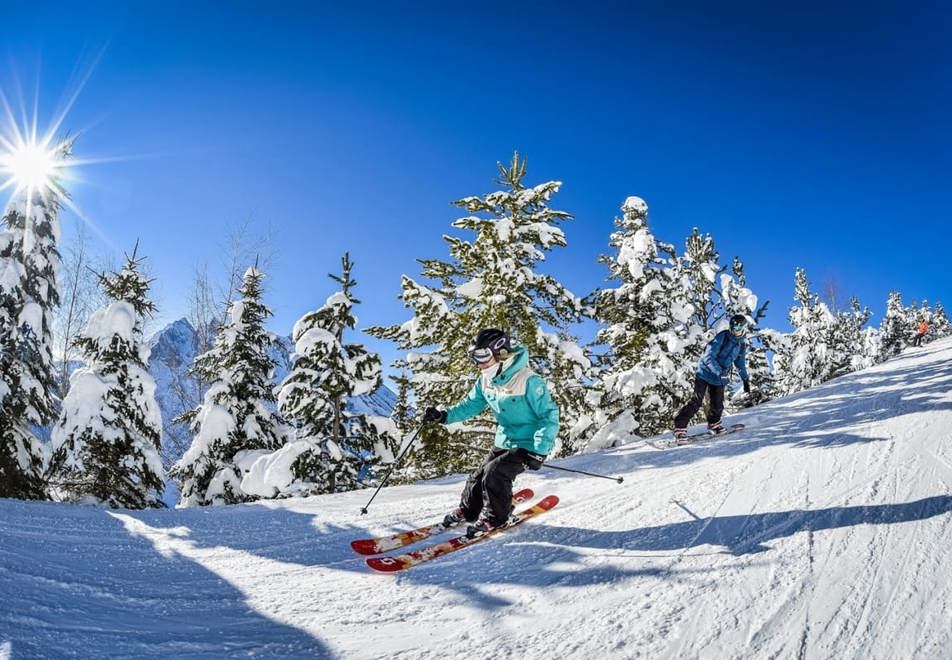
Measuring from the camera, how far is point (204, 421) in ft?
46.1

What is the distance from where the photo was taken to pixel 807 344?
35.0 metres

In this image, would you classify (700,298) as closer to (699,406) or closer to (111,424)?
(699,406)

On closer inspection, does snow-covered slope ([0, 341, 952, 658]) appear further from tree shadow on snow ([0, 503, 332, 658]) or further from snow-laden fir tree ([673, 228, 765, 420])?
snow-laden fir tree ([673, 228, 765, 420])

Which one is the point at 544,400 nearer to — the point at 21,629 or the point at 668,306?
the point at 21,629

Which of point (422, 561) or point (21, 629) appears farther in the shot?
point (422, 561)

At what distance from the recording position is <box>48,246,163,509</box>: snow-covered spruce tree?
36.4ft

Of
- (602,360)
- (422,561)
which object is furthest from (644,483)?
(602,360)

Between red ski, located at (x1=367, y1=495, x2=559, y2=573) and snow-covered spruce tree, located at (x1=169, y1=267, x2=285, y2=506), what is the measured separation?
11103 millimetres

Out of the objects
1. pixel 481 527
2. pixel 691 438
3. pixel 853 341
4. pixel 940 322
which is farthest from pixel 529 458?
pixel 940 322

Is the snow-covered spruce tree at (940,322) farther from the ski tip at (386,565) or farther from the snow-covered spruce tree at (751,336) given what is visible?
the ski tip at (386,565)

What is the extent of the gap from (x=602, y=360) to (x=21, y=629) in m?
15.3

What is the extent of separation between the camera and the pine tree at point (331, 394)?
11.6 metres

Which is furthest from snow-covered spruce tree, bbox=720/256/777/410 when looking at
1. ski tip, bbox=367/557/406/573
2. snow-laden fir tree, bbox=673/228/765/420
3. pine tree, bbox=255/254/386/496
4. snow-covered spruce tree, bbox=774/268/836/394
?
ski tip, bbox=367/557/406/573

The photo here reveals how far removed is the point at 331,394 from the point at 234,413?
14.2 feet
